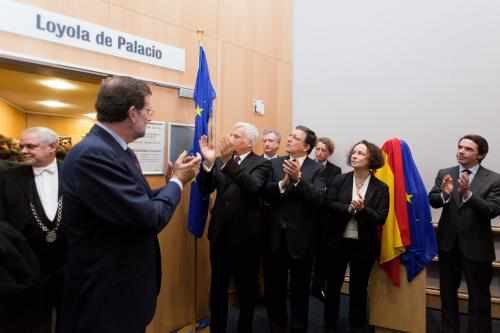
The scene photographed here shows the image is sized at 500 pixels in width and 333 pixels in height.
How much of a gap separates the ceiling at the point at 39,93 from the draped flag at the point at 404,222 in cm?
312

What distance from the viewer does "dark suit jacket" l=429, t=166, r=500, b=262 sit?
283 centimetres

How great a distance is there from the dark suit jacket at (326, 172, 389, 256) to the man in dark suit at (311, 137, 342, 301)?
12cm

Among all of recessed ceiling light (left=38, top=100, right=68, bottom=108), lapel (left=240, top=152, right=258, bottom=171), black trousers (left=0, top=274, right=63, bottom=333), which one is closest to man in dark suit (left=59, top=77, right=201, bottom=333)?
black trousers (left=0, top=274, right=63, bottom=333)

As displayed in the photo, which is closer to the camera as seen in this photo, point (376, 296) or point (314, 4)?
point (376, 296)

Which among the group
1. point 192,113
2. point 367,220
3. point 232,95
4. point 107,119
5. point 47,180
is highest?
point 232,95

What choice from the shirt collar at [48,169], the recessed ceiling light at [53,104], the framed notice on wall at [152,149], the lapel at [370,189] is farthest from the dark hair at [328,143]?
the recessed ceiling light at [53,104]

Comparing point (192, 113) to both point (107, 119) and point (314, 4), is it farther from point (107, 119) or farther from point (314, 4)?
point (314, 4)

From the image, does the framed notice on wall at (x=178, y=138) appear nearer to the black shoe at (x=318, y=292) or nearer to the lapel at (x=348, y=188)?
the lapel at (x=348, y=188)

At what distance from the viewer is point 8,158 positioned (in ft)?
9.10

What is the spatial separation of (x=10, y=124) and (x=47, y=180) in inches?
186

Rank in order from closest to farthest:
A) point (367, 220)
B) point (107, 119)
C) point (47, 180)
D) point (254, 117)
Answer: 1. point (107, 119)
2. point (47, 180)
3. point (367, 220)
4. point (254, 117)

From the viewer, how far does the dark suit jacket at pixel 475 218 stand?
2834 mm

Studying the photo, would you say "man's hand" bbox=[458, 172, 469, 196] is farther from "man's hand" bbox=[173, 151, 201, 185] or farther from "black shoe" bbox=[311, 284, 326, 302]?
"man's hand" bbox=[173, 151, 201, 185]

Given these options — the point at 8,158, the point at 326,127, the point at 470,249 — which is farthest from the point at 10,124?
the point at 470,249
